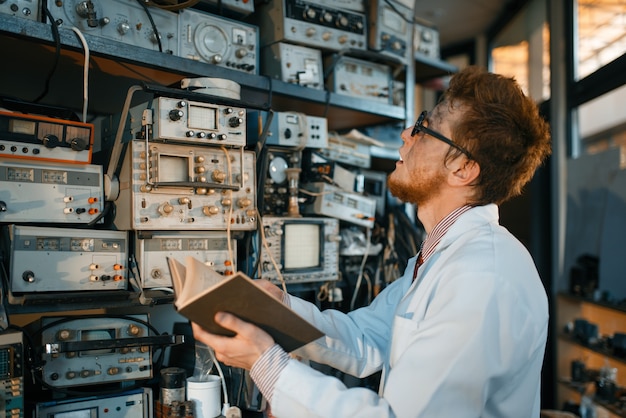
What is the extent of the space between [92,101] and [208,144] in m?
0.76

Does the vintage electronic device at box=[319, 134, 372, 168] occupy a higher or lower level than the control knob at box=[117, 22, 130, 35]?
lower

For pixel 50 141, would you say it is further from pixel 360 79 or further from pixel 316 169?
pixel 360 79

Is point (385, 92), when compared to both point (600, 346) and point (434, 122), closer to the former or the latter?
point (434, 122)

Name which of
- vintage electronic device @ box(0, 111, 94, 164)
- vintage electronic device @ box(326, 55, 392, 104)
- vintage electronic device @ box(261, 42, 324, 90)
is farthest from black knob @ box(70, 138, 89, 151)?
vintage electronic device @ box(326, 55, 392, 104)

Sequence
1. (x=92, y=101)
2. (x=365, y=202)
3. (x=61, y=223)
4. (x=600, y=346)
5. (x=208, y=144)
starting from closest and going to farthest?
1. (x=61, y=223)
2. (x=208, y=144)
3. (x=92, y=101)
4. (x=365, y=202)
5. (x=600, y=346)

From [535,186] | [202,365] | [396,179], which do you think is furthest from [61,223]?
[535,186]

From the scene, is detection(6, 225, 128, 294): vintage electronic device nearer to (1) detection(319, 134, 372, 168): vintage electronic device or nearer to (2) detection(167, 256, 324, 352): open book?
(2) detection(167, 256, 324, 352): open book

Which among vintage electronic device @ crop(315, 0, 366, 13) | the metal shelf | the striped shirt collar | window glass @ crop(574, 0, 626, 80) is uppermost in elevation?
window glass @ crop(574, 0, 626, 80)

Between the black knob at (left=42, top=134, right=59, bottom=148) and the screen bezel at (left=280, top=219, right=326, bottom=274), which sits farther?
the screen bezel at (left=280, top=219, right=326, bottom=274)

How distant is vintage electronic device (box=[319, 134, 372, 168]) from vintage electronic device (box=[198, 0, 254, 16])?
2.25ft

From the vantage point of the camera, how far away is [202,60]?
224 cm

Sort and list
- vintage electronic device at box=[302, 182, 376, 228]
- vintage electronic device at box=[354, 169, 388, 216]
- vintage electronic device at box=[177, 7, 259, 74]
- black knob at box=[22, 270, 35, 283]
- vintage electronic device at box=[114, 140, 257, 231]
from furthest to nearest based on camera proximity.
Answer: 1. vintage electronic device at box=[354, 169, 388, 216]
2. vintage electronic device at box=[302, 182, 376, 228]
3. vintage electronic device at box=[177, 7, 259, 74]
4. vintage electronic device at box=[114, 140, 257, 231]
5. black knob at box=[22, 270, 35, 283]

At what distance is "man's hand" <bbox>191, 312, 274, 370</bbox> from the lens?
48.7 inches

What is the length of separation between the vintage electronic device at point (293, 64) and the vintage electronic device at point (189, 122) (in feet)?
1.91
